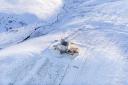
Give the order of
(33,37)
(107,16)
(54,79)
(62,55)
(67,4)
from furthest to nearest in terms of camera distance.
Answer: (67,4) → (107,16) → (33,37) → (62,55) → (54,79)

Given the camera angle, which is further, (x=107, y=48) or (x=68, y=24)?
(x=68, y=24)

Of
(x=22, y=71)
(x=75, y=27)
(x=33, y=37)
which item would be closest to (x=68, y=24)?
(x=75, y=27)

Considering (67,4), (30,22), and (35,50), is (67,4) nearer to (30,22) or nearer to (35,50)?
(30,22)

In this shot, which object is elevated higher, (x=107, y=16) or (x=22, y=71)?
(x=107, y=16)

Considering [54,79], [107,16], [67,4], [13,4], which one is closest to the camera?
[54,79]

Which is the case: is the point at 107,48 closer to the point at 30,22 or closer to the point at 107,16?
the point at 107,16

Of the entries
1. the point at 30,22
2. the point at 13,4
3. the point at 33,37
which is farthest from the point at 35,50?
the point at 13,4
